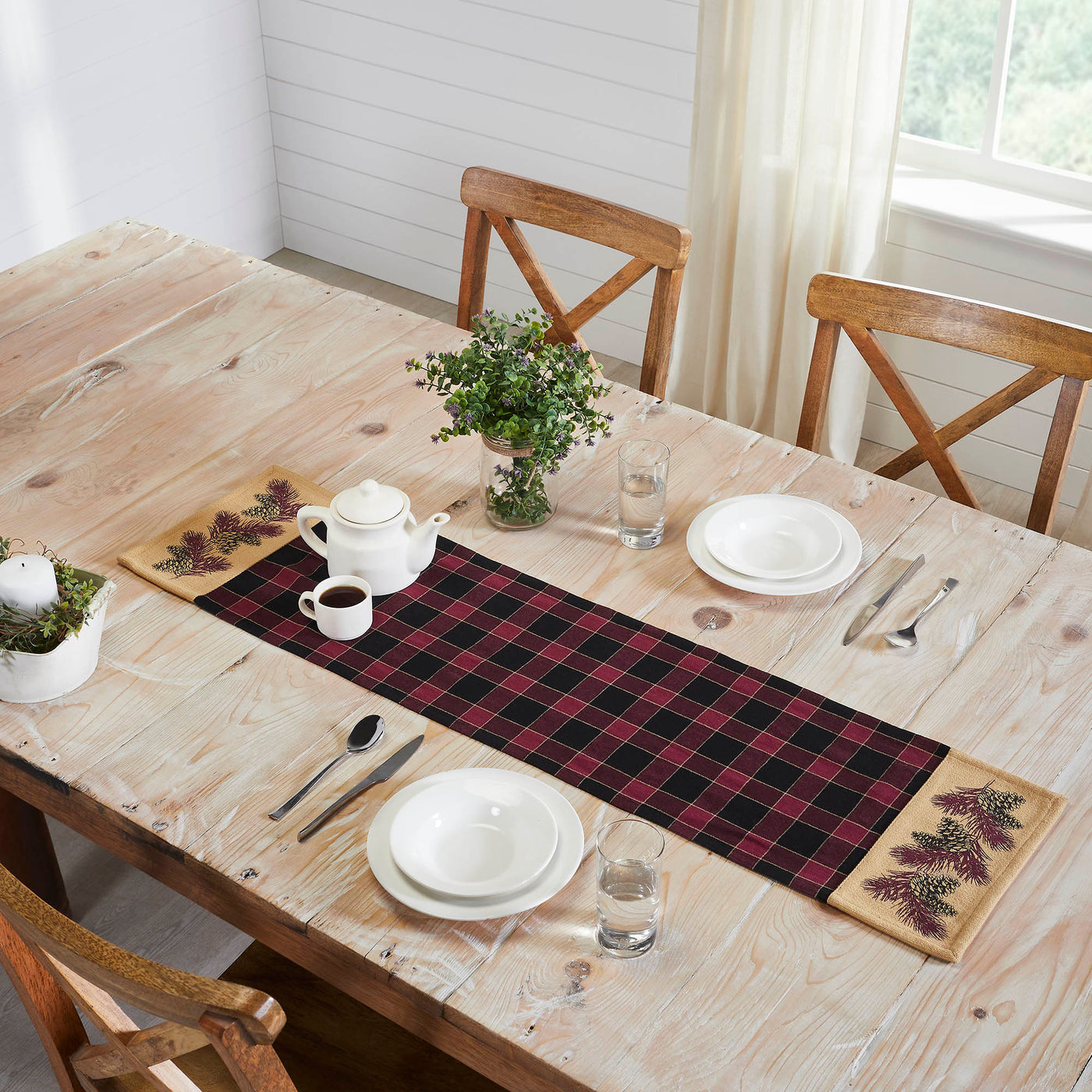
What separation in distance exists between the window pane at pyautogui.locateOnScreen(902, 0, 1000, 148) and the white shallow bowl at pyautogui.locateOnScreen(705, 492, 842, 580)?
5.07 ft

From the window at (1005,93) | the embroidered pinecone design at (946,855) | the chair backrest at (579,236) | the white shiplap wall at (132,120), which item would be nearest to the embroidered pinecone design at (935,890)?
the embroidered pinecone design at (946,855)

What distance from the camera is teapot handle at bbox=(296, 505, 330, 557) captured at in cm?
154

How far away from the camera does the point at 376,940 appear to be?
1.15 m

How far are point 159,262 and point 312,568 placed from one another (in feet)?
3.16

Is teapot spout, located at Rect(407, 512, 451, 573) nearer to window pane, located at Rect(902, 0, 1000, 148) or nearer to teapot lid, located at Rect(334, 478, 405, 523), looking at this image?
teapot lid, located at Rect(334, 478, 405, 523)

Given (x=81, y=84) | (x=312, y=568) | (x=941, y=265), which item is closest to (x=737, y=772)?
(x=312, y=568)

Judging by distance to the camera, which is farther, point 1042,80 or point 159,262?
point 1042,80

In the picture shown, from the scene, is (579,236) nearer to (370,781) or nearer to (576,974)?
(370,781)

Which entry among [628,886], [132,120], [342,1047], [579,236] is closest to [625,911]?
[628,886]

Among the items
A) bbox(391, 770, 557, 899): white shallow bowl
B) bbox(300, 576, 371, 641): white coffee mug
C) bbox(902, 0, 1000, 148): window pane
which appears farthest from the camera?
bbox(902, 0, 1000, 148): window pane

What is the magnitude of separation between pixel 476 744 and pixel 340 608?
0.87 feet

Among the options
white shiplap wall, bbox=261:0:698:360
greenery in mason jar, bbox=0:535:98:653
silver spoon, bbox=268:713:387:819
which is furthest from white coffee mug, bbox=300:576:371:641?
white shiplap wall, bbox=261:0:698:360

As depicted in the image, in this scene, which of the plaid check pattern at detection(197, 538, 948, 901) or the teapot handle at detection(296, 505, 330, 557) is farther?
the teapot handle at detection(296, 505, 330, 557)

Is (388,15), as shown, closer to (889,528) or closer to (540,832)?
(889,528)
